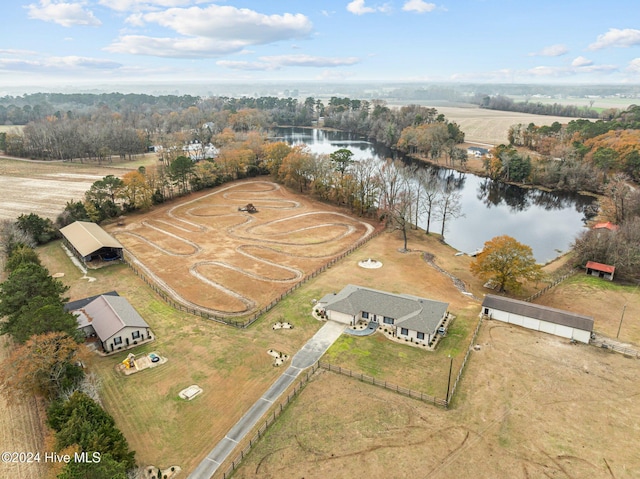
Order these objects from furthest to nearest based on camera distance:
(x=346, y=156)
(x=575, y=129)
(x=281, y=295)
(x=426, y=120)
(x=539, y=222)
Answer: (x=426, y=120) < (x=575, y=129) < (x=346, y=156) < (x=539, y=222) < (x=281, y=295)

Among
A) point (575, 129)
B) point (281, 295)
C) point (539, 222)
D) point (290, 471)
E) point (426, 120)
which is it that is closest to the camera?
point (290, 471)

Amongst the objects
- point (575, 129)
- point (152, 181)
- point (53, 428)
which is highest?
point (575, 129)

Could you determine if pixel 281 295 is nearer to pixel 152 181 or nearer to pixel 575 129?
pixel 152 181

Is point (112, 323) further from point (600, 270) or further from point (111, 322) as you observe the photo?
point (600, 270)

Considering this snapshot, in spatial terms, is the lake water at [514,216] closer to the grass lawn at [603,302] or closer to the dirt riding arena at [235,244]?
the grass lawn at [603,302]

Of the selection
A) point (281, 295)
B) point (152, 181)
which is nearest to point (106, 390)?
point (281, 295)

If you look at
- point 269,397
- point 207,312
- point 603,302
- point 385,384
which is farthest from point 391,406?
point 603,302
